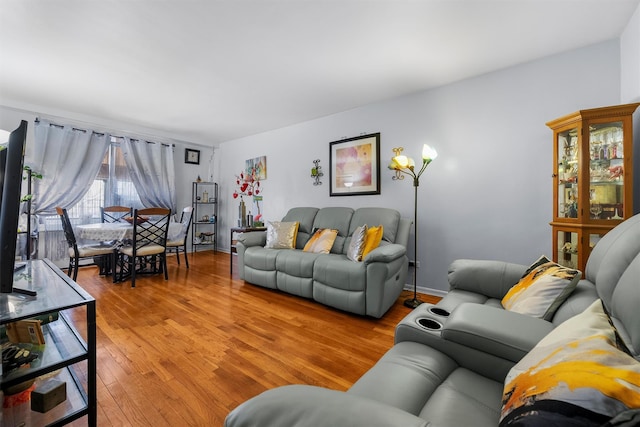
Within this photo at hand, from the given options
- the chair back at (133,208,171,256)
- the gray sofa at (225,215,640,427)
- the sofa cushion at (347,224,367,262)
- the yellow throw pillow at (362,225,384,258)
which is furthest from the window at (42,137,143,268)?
the gray sofa at (225,215,640,427)

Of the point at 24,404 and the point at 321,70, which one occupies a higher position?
the point at 321,70

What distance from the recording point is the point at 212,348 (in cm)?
194

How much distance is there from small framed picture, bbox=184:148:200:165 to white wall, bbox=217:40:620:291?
12.2 ft

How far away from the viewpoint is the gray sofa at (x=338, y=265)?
240 centimetres

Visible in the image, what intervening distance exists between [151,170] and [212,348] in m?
4.36

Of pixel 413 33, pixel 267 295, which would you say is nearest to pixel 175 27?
pixel 413 33

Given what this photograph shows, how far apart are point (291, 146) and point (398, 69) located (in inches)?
90.9

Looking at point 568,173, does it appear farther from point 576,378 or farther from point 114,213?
point 114,213

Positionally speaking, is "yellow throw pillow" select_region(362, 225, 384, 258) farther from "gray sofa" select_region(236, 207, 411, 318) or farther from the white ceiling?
the white ceiling

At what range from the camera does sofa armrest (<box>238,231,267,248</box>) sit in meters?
3.54

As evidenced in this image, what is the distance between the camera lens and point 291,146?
4.59 meters

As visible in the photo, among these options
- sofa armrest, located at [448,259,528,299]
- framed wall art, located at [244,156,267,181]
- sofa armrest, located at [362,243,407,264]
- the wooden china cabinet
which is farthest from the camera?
framed wall art, located at [244,156,267,181]

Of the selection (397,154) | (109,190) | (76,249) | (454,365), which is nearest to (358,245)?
(397,154)

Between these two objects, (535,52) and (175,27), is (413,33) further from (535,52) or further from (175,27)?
(175,27)
